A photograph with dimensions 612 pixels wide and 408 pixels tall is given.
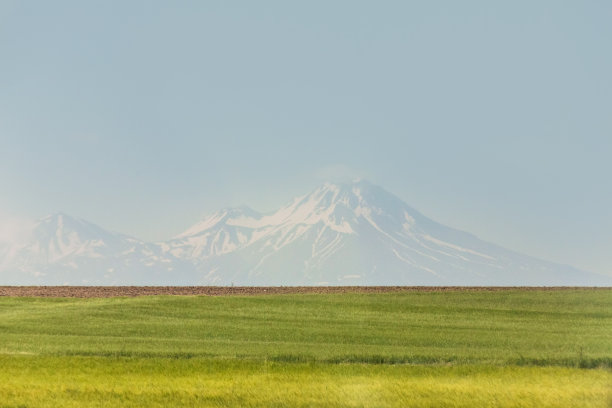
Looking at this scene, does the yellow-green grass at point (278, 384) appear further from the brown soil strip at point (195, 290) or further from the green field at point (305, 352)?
the brown soil strip at point (195, 290)

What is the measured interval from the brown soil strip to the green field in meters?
3.56

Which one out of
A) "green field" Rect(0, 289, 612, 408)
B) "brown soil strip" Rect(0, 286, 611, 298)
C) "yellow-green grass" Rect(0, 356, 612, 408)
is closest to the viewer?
"yellow-green grass" Rect(0, 356, 612, 408)

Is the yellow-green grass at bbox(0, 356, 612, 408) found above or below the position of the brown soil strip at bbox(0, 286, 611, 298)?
above

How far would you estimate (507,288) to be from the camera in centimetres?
4962

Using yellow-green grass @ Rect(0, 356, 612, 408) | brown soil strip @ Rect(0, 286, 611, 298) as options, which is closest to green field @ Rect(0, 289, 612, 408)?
yellow-green grass @ Rect(0, 356, 612, 408)

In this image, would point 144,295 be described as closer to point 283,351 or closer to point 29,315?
point 29,315

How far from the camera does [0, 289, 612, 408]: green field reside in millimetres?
17156

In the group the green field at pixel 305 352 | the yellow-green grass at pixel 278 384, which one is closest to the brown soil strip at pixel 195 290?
the green field at pixel 305 352

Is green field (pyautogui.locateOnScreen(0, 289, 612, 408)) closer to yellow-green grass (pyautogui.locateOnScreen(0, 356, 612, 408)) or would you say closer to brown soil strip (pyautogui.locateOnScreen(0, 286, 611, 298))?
yellow-green grass (pyautogui.locateOnScreen(0, 356, 612, 408))

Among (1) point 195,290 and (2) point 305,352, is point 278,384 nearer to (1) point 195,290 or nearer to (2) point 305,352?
(2) point 305,352

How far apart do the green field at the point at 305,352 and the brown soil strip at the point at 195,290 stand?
11.7 ft

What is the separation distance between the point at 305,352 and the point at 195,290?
80.9 ft

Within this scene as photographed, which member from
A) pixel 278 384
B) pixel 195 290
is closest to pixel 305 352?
pixel 278 384

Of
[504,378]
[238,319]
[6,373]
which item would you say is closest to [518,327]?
[238,319]
